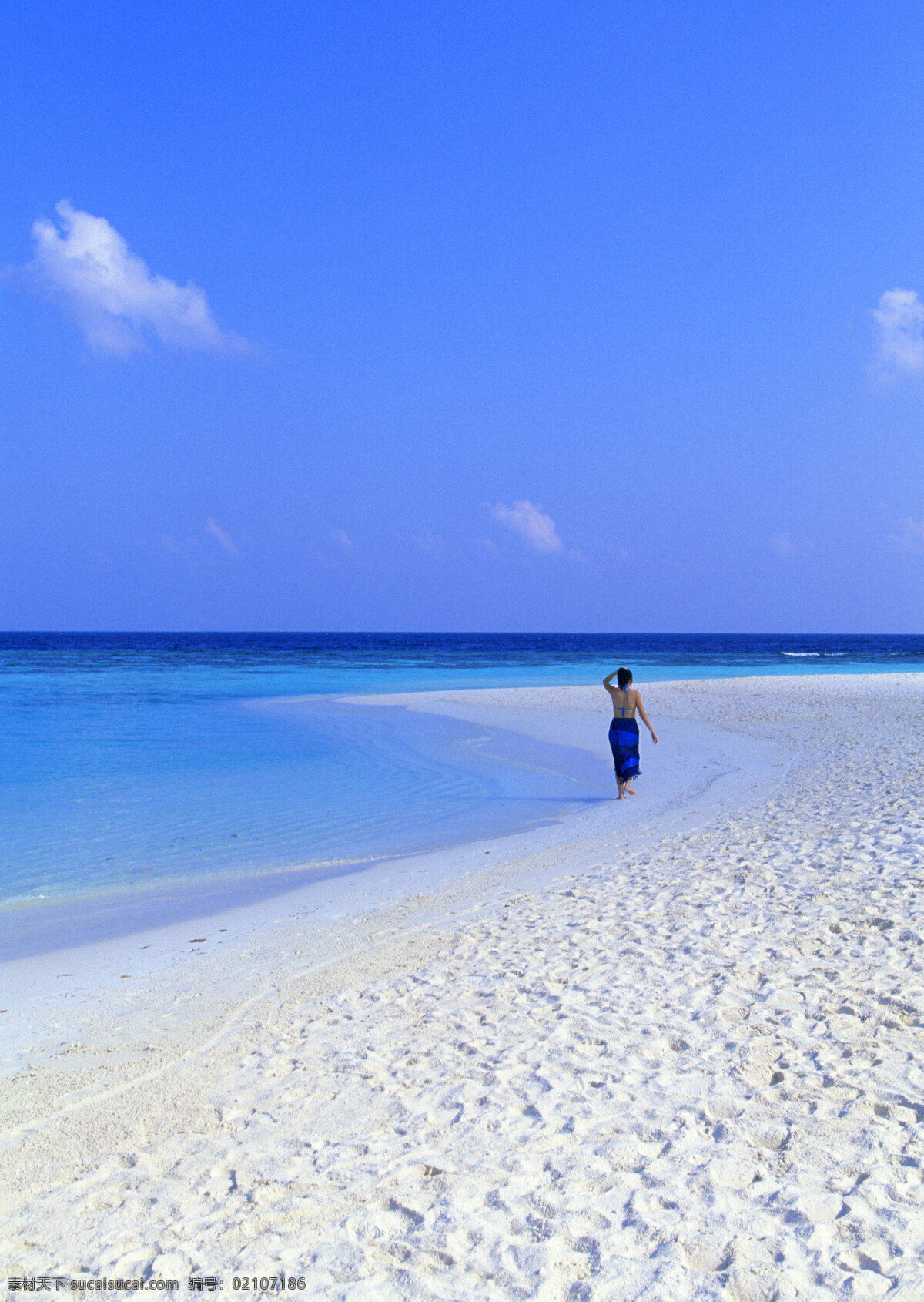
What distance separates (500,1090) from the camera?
167 inches

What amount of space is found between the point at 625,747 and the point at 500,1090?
28.0 ft

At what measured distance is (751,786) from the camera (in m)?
13.1

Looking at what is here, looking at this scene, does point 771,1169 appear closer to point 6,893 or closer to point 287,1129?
point 287,1129

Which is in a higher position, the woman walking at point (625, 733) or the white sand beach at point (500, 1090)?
the woman walking at point (625, 733)

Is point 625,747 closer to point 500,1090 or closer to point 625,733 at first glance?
point 625,733

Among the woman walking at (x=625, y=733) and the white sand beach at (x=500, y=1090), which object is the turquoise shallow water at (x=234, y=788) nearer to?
the woman walking at (x=625, y=733)

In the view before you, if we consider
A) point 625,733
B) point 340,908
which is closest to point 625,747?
point 625,733

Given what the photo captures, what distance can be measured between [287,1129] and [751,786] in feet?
34.2

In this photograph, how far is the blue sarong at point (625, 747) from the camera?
40.8 feet

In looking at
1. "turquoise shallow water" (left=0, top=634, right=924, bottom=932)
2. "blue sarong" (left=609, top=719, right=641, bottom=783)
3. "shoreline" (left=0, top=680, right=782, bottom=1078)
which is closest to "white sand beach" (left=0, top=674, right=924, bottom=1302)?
"shoreline" (left=0, top=680, right=782, bottom=1078)

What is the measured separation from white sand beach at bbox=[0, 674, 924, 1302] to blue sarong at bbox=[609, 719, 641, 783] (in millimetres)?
3888

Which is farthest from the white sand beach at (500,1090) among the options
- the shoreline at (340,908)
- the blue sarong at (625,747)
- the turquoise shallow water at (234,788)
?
the blue sarong at (625,747)

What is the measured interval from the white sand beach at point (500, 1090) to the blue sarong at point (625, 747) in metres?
3.89

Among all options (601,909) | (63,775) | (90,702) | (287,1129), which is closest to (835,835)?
(601,909)
